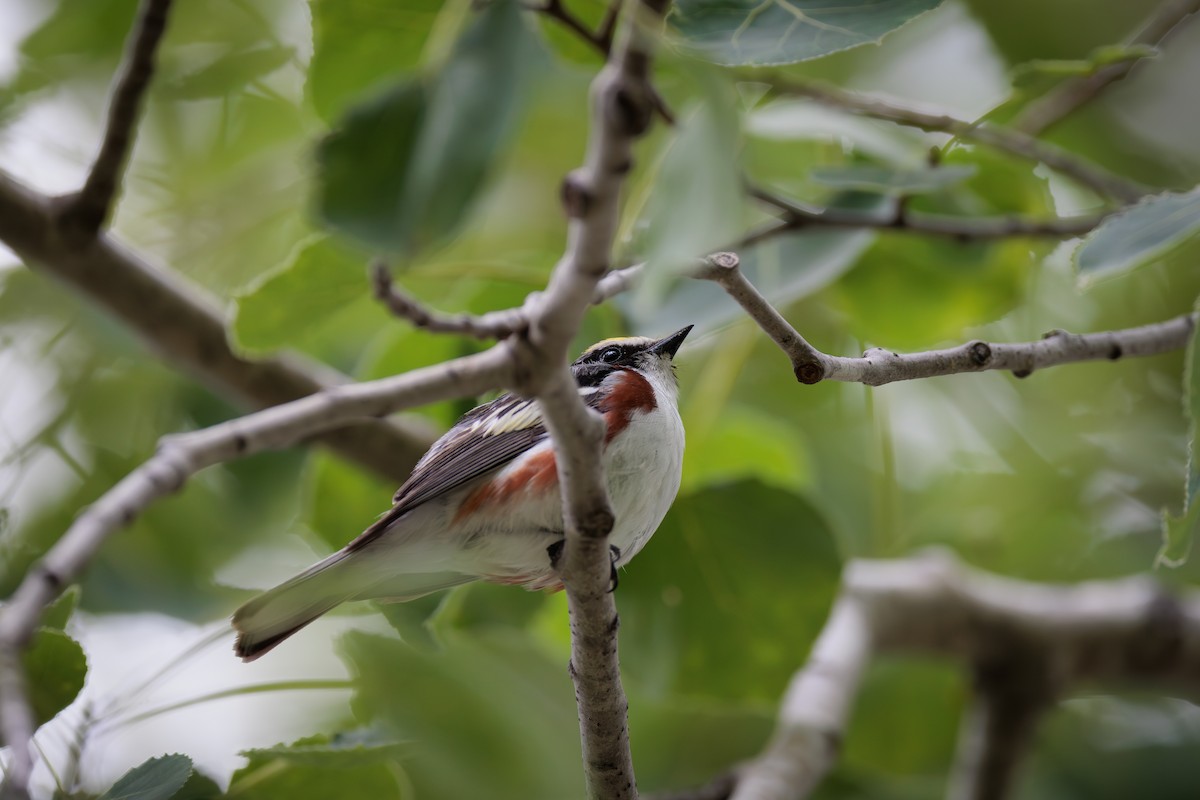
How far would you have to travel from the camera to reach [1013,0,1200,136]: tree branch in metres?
2.78

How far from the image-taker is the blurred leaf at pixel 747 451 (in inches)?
134

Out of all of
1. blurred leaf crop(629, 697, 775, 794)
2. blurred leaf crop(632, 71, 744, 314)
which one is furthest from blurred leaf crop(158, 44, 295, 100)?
blurred leaf crop(632, 71, 744, 314)

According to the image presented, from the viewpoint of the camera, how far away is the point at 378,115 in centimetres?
226

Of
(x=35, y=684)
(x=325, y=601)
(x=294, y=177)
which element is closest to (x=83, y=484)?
(x=294, y=177)

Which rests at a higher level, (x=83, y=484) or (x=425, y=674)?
(x=83, y=484)

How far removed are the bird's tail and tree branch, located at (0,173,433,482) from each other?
578 millimetres

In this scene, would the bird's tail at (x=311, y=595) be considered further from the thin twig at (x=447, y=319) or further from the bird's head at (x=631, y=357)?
the thin twig at (x=447, y=319)

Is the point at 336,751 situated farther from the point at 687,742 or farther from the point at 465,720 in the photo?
the point at 687,742

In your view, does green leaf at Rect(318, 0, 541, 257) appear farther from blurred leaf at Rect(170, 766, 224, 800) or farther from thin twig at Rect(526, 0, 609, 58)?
blurred leaf at Rect(170, 766, 224, 800)

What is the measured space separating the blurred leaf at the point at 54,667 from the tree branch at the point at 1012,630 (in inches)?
93.1

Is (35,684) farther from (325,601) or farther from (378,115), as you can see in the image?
(378,115)

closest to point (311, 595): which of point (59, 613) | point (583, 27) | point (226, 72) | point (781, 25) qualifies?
point (59, 613)

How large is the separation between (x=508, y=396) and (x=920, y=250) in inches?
53.9

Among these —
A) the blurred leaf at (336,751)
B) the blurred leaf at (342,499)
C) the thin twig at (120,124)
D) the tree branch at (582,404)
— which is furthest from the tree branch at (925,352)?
the blurred leaf at (342,499)
